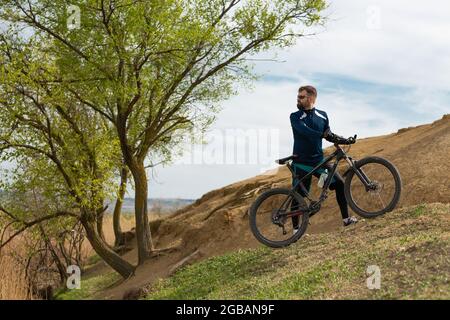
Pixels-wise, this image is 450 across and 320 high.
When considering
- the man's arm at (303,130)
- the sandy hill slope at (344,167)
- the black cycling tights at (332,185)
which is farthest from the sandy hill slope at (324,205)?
the man's arm at (303,130)

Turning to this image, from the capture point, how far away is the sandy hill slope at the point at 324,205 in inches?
585

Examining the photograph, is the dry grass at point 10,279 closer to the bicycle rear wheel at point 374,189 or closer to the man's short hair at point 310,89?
the bicycle rear wheel at point 374,189

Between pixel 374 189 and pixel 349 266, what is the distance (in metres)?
1.89

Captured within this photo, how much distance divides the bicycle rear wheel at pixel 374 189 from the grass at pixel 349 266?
0.38 meters

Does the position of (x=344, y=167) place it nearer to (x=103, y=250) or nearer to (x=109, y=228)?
(x=103, y=250)

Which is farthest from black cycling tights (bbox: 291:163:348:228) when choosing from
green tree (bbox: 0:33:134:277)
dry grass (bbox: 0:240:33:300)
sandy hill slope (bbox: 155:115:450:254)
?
dry grass (bbox: 0:240:33:300)

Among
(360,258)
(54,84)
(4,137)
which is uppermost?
(54,84)

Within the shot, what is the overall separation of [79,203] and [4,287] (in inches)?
132

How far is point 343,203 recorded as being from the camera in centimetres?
1218

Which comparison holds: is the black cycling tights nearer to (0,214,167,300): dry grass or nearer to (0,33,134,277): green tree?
(0,33,134,277): green tree

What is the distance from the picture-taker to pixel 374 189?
11344 mm
